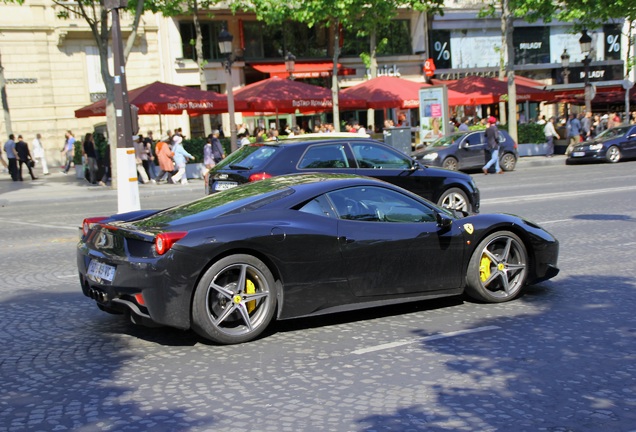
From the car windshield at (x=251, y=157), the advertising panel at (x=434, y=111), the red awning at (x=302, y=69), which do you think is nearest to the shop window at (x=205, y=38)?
the red awning at (x=302, y=69)

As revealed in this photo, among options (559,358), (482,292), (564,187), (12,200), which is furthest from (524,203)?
(12,200)

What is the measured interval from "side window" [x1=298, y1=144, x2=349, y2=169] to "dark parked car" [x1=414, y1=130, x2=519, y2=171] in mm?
12385

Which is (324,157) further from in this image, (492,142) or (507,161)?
(507,161)

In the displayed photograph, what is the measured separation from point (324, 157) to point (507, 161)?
15.4 m

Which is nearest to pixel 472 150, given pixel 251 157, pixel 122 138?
pixel 122 138

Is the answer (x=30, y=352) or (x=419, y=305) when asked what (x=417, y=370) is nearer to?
(x=419, y=305)

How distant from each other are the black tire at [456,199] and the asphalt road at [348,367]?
4.03m

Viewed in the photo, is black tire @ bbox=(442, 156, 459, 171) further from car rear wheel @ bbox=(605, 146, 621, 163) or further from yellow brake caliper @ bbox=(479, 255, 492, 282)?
yellow brake caliper @ bbox=(479, 255, 492, 282)

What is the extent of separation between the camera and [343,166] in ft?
40.1

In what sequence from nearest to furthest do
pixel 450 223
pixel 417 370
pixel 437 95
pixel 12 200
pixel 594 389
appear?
pixel 594 389 → pixel 417 370 → pixel 450 223 → pixel 12 200 → pixel 437 95

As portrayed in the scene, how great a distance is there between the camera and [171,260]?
5.74 metres

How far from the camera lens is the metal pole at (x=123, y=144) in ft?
43.0

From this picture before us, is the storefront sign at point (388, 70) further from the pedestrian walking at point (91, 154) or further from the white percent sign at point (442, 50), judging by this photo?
the pedestrian walking at point (91, 154)

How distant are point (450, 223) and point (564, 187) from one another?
12565 mm
